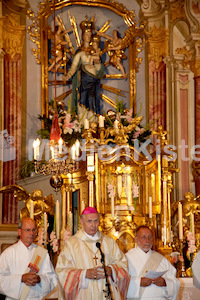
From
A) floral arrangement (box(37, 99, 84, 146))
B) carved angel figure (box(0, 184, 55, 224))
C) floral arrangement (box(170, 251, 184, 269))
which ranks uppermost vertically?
floral arrangement (box(37, 99, 84, 146))

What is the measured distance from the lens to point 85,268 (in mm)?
5918

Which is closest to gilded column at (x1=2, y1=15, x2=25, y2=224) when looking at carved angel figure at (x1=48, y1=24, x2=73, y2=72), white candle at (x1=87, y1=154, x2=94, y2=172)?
carved angel figure at (x1=48, y1=24, x2=73, y2=72)

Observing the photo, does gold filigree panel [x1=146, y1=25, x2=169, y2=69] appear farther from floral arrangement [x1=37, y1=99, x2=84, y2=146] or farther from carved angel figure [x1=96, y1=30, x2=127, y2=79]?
floral arrangement [x1=37, y1=99, x2=84, y2=146]

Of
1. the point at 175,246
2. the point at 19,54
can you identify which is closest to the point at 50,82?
the point at 19,54

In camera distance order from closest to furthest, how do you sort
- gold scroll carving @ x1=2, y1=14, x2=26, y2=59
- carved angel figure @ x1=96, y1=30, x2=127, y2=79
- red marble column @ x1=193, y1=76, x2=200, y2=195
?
red marble column @ x1=193, y1=76, x2=200, y2=195 < gold scroll carving @ x1=2, y1=14, x2=26, y2=59 < carved angel figure @ x1=96, y1=30, x2=127, y2=79

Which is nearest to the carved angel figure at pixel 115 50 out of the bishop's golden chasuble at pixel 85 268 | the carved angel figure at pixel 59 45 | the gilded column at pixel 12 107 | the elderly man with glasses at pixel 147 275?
the carved angel figure at pixel 59 45

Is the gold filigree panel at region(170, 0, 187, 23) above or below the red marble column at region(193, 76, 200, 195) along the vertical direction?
above

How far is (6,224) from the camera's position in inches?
422

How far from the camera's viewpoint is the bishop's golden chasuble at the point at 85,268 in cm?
572

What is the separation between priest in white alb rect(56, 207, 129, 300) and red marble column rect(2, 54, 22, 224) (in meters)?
5.02

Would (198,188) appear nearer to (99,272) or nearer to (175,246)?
(175,246)

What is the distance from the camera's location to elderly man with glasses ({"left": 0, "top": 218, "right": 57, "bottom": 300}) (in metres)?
5.81

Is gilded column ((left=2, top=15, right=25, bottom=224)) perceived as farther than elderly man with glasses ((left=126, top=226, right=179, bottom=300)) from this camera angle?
Yes

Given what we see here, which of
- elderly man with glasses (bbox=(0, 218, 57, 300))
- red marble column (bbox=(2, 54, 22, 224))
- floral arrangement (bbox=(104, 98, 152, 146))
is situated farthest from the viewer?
red marble column (bbox=(2, 54, 22, 224))
